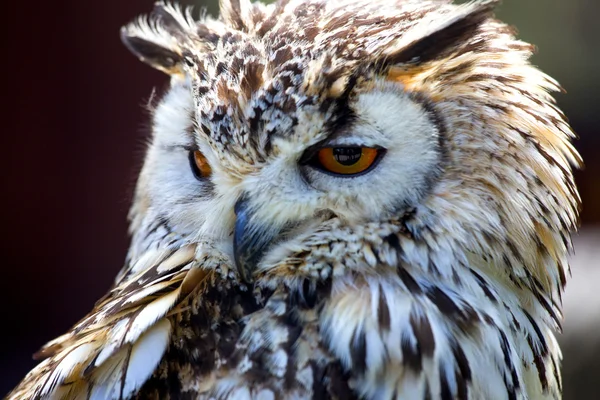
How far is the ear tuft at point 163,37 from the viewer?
62.5 inches

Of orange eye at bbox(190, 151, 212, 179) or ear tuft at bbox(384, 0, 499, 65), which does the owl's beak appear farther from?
ear tuft at bbox(384, 0, 499, 65)

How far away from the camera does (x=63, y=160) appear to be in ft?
14.0

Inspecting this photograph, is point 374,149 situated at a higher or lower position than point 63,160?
higher

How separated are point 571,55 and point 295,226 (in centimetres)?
428

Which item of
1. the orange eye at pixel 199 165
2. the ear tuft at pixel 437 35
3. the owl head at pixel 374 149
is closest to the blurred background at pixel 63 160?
the orange eye at pixel 199 165

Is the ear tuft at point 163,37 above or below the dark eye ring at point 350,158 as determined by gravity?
above

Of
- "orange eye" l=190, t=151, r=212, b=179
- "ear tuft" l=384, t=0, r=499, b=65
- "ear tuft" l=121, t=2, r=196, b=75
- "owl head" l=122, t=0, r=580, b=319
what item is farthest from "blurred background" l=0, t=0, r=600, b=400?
"ear tuft" l=384, t=0, r=499, b=65

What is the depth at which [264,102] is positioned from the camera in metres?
1.22

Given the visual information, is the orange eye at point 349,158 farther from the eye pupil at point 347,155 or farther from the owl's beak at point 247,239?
the owl's beak at point 247,239

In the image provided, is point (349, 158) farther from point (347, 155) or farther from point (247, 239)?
point (247, 239)

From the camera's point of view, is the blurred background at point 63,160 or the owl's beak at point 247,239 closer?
the owl's beak at point 247,239

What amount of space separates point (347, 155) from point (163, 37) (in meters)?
0.66

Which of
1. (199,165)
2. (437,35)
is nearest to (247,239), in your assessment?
(199,165)

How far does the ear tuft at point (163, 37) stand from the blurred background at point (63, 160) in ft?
7.56
